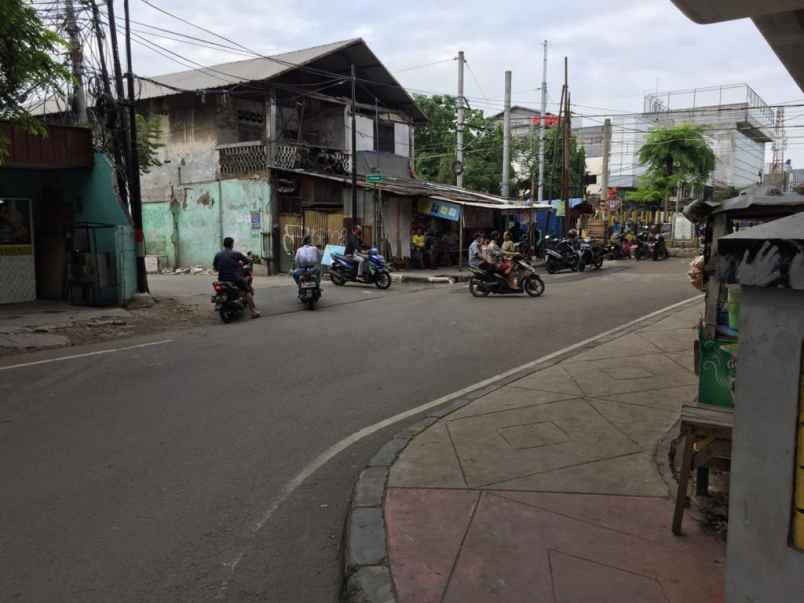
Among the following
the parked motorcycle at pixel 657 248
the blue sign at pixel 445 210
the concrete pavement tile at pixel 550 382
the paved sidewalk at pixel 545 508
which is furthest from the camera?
the parked motorcycle at pixel 657 248

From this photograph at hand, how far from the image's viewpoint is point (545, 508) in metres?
3.86

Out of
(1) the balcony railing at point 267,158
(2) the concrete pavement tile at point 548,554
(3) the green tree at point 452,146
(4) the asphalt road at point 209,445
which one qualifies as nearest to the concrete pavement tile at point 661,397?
(4) the asphalt road at point 209,445

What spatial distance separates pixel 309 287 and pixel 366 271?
419cm

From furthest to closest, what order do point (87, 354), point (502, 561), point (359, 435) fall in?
point (87, 354)
point (359, 435)
point (502, 561)

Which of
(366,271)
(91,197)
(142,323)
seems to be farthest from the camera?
(366,271)

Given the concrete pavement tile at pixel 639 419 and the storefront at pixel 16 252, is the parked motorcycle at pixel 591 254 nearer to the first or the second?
the storefront at pixel 16 252

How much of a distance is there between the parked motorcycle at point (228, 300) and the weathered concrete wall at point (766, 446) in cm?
1081

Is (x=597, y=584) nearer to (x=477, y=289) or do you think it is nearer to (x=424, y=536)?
(x=424, y=536)

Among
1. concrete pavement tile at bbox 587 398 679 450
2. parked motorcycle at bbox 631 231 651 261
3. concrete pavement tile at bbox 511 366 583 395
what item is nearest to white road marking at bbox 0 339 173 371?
concrete pavement tile at bbox 511 366 583 395

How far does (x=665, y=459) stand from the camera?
4.66 metres

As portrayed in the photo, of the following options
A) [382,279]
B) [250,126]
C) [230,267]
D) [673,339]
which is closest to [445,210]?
[382,279]

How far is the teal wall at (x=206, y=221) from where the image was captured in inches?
860

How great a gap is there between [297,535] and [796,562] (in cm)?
258

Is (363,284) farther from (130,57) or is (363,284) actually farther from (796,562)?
(796,562)
